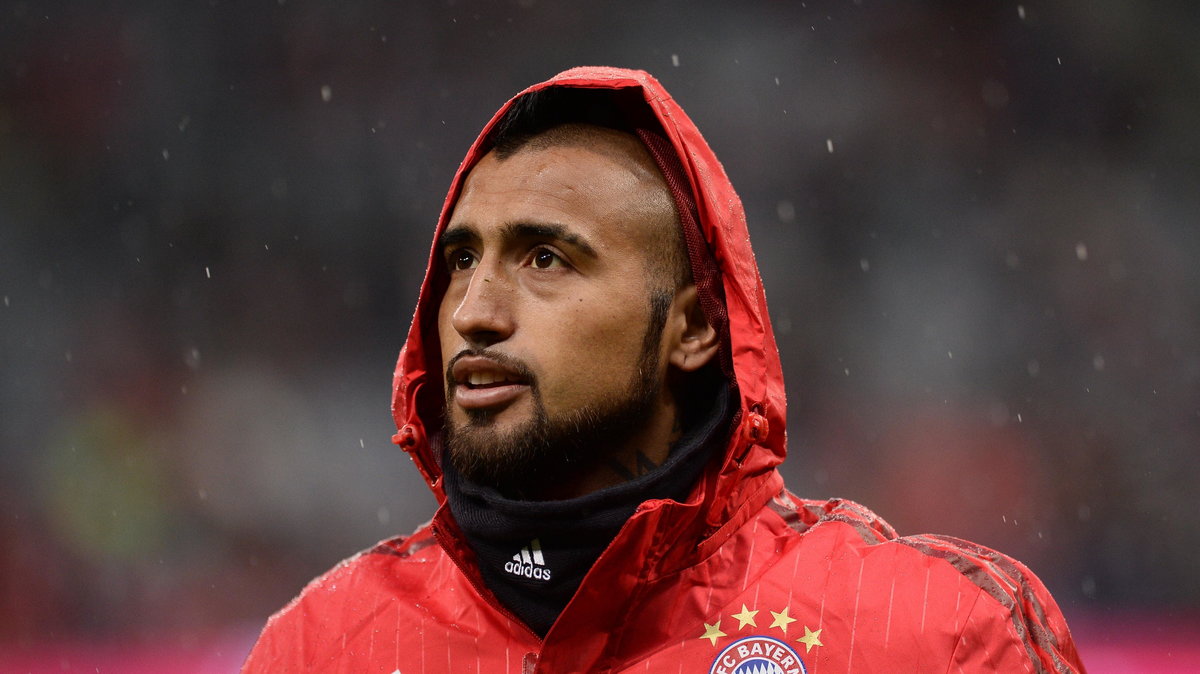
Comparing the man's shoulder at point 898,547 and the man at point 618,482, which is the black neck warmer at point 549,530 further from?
the man's shoulder at point 898,547

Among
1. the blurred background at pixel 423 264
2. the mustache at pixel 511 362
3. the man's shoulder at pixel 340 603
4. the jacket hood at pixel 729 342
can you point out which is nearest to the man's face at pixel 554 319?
the mustache at pixel 511 362

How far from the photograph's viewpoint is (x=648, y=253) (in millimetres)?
2234

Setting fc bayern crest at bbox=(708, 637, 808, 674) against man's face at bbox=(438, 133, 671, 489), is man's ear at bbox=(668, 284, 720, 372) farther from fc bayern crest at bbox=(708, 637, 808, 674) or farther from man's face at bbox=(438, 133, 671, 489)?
fc bayern crest at bbox=(708, 637, 808, 674)

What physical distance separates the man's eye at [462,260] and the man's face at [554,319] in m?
0.06

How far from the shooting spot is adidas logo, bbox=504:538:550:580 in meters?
2.02

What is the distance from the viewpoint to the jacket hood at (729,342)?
214cm

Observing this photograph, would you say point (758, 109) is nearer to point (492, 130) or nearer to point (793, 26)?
point (793, 26)

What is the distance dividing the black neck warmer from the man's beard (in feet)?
0.18

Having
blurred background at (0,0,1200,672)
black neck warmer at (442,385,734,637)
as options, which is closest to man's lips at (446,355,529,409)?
black neck warmer at (442,385,734,637)

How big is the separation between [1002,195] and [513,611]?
242 inches

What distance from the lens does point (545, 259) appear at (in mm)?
2193

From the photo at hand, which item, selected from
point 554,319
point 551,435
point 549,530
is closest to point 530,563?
point 549,530

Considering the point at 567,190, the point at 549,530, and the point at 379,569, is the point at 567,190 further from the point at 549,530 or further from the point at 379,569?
the point at 379,569

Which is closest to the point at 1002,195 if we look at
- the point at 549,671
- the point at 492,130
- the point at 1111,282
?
the point at 1111,282
